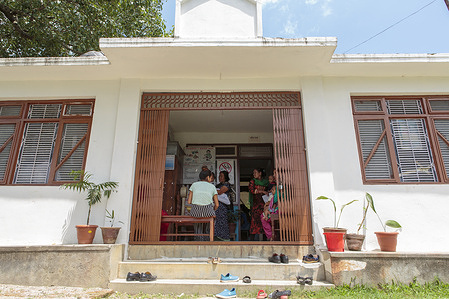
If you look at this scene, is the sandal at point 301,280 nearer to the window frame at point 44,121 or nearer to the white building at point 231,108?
the white building at point 231,108

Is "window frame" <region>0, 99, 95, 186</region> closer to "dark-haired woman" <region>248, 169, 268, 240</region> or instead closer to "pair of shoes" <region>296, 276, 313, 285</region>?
"dark-haired woman" <region>248, 169, 268, 240</region>

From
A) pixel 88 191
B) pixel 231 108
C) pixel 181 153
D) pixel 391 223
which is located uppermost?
pixel 231 108

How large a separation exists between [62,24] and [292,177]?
816cm

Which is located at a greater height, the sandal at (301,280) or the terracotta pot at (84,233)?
the terracotta pot at (84,233)

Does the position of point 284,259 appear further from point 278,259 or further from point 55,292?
point 55,292

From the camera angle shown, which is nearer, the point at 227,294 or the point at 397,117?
the point at 227,294

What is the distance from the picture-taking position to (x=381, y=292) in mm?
3574

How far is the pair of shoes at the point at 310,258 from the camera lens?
4.27 metres

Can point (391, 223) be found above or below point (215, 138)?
below

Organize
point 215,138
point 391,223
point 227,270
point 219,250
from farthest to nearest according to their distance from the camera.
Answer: point 215,138
point 219,250
point 391,223
point 227,270

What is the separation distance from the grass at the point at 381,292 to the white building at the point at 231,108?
0.97 m

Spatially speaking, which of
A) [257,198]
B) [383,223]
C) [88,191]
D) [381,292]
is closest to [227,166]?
[257,198]

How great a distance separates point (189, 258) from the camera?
4.57m

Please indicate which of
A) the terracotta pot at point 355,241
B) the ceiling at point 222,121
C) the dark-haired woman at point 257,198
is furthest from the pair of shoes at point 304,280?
the ceiling at point 222,121
